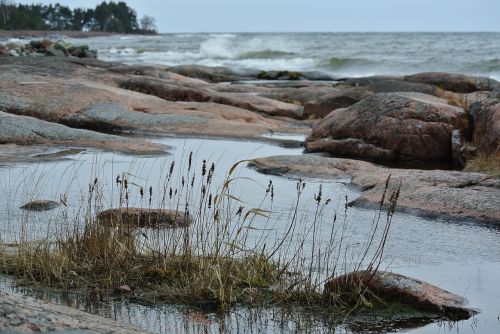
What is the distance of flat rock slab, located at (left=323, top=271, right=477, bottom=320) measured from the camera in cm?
570

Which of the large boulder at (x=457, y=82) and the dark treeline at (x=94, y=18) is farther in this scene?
the dark treeline at (x=94, y=18)

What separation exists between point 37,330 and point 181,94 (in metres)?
17.7

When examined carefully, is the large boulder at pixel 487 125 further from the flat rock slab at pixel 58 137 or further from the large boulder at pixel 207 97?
the large boulder at pixel 207 97

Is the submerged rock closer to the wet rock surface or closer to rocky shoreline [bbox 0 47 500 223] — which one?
rocky shoreline [bbox 0 47 500 223]

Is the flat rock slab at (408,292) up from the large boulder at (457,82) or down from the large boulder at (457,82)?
down

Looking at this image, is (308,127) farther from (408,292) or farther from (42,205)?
(408,292)

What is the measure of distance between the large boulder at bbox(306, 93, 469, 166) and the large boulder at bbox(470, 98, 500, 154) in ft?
1.17

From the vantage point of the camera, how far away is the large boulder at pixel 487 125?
12.3m

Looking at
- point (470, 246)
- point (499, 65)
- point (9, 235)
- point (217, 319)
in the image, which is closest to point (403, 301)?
point (217, 319)

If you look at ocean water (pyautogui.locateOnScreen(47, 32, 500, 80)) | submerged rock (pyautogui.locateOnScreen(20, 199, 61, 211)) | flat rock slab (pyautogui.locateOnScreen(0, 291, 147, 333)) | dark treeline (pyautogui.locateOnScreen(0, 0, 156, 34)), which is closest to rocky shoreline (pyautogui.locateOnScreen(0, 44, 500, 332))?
submerged rock (pyautogui.locateOnScreen(20, 199, 61, 211))

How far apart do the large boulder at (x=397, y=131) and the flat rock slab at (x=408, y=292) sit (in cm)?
804

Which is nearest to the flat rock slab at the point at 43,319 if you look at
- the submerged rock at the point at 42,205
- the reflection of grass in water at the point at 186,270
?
the reflection of grass in water at the point at 186,270

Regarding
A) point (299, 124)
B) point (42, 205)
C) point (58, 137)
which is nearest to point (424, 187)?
point (42, 205)

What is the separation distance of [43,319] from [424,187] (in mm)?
6854
